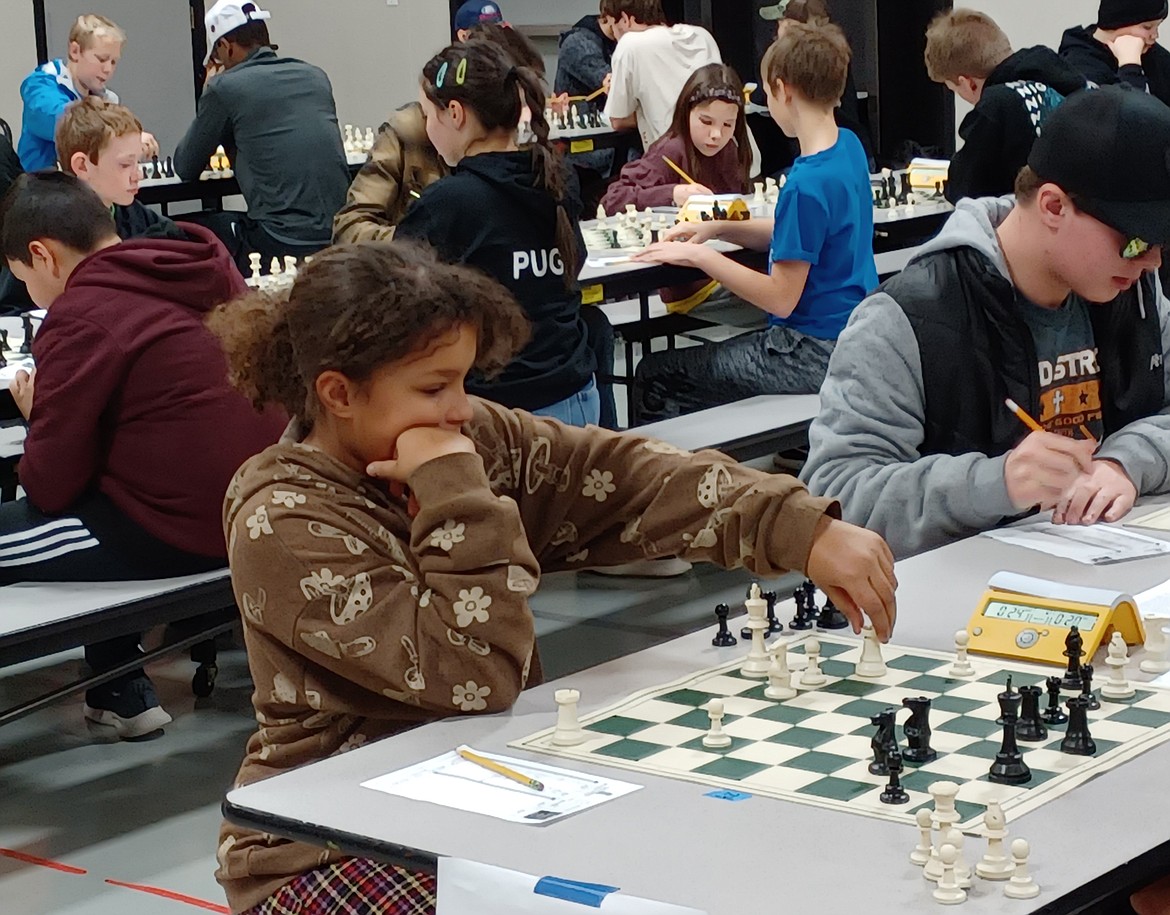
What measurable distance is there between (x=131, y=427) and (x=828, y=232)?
7.04 feet

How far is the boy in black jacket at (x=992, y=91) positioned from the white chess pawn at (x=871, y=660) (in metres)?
3.70

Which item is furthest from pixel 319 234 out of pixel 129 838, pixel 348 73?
pixel 348 73

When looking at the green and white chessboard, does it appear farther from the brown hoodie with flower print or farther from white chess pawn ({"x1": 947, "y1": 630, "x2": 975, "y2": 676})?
the brown hoodie with flower print

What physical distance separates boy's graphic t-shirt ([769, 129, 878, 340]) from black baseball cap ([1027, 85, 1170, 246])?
227 cm

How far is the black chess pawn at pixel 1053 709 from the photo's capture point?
74.2 inches

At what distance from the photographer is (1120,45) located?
7340mm

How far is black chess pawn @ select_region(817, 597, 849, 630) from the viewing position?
90.0 inches

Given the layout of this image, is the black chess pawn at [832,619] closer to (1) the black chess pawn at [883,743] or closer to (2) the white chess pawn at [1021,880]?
(1) the black chess pawn at [883,743]

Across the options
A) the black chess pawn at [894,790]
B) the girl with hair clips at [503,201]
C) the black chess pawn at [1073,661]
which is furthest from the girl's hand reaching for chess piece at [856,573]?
the girl with hair clips at [503,201]

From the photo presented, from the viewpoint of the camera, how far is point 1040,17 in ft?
34.6

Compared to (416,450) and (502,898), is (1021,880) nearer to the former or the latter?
(502,898)

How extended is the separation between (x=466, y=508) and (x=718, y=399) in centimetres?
342

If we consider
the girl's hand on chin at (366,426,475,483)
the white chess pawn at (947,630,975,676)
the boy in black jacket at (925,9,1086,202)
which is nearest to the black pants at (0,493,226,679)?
the girl's hand on chin at (366,426,475,483)

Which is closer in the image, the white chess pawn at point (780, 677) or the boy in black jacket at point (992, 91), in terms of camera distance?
the white chess pawn at point (780, 677)
